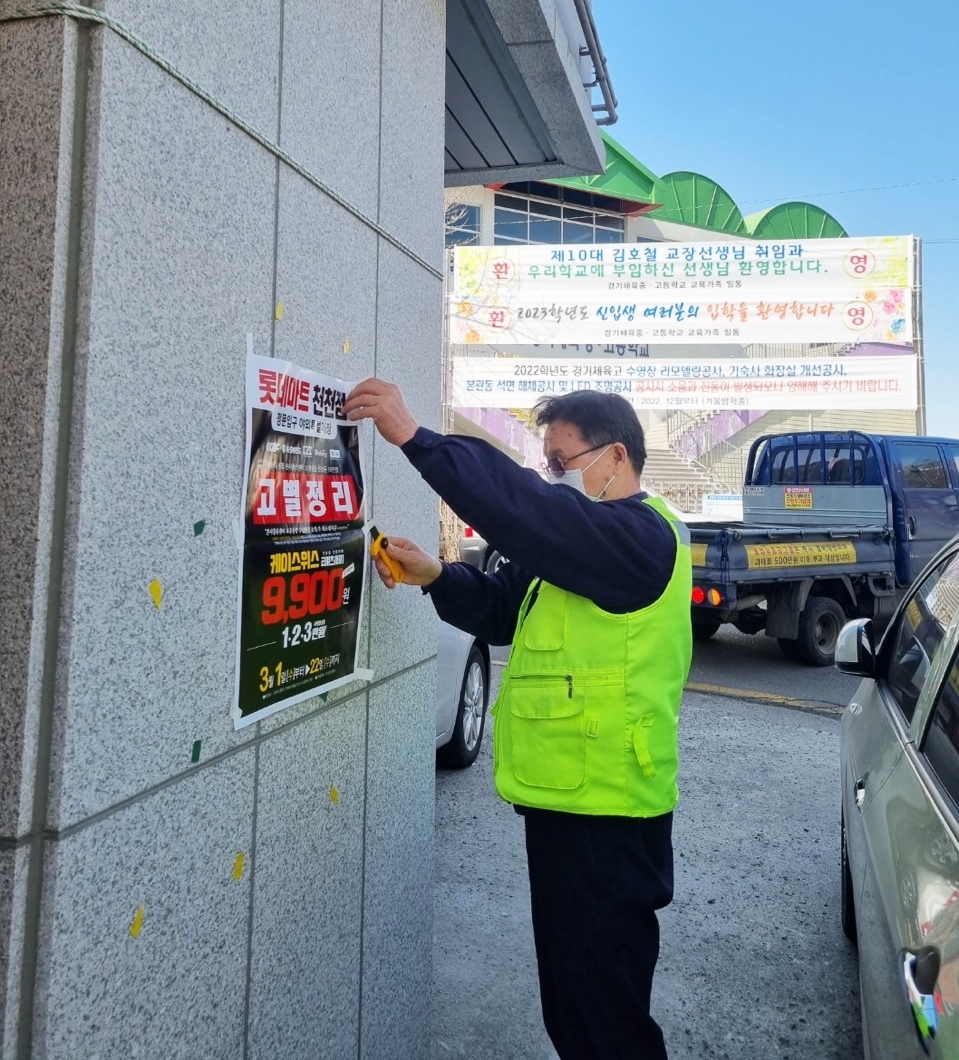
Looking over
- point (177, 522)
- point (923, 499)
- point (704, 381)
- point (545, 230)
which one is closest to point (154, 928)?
point (177, 522)

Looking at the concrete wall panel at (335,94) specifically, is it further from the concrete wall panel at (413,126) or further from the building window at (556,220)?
the building window at (556,220)

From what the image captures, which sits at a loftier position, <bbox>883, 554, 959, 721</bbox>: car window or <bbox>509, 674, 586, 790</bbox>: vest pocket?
<bbox>883, 554, 959, 721</bbox>: car window

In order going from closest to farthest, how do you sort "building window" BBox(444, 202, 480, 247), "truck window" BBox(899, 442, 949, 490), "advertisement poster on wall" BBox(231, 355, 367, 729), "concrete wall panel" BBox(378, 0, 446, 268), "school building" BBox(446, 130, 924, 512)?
"advertisement poster on wall" BBox(231, 355, 367, 729)
"concrete wall panel" BBox(378, 0, 446, 268)
"truck window" BBox(899, 442, 949, 490)
"school building" BBox(446, 130, 924, 512)
"building window" BBox(444, 202, 480, 247)

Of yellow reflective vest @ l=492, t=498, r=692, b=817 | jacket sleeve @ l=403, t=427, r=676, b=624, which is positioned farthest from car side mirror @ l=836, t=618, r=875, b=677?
jacket sleeve @ l=403, t=427, r=676, b=624

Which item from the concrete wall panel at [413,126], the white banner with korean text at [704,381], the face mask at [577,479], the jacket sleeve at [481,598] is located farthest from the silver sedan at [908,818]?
the white banner with korean text at [704,381]

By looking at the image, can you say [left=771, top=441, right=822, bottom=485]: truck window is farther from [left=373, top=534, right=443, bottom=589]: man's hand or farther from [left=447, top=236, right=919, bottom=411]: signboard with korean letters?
[left=447, top=236, right=919, bottom=411]: signboard with korean letters

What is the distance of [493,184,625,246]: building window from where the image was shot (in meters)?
26.5

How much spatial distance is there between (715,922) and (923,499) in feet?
26.4

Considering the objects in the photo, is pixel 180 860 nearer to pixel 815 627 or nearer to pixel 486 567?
pixel 815 627

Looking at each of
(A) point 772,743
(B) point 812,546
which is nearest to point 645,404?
(B) point 812,546

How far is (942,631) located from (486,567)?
1017cm

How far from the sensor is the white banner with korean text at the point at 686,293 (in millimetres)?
19688

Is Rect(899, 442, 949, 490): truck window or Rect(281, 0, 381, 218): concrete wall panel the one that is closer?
Rect(281, 0, 381, 218): concrete wall panel

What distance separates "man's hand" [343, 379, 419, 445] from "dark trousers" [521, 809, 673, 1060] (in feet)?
3.11
